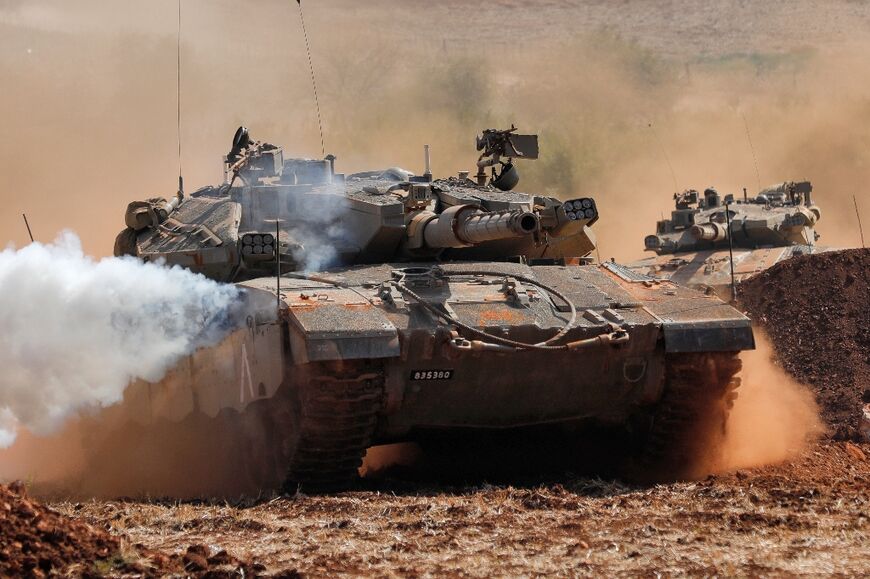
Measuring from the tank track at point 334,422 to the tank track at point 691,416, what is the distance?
9.28 ft

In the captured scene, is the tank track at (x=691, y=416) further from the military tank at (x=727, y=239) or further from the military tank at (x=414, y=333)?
the military tank at (x=727, y=239)

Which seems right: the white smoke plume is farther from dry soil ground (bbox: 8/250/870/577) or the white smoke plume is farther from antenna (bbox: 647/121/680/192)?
antenna (bbox: 647/121/680/192)

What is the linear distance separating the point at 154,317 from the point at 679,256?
15851 mm

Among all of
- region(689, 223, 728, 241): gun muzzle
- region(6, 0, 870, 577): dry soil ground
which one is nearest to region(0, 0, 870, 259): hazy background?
region(689, 223, 728, 241): gun muzzle

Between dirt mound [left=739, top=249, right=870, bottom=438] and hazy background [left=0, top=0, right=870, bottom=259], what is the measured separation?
Answer: 996cm

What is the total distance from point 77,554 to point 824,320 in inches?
551

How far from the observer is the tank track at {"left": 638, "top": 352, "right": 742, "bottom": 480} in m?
14.6

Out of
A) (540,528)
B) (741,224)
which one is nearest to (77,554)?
(540,528)

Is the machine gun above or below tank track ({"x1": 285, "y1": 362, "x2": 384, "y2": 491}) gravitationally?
above

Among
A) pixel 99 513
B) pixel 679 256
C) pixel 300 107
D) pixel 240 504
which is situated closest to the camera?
pixel 99 513

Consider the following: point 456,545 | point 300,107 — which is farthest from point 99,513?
point 300,107

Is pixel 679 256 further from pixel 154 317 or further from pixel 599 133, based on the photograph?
pixel 599 133

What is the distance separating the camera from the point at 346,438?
13648 mm

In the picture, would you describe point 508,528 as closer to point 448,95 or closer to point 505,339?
point 505,339
